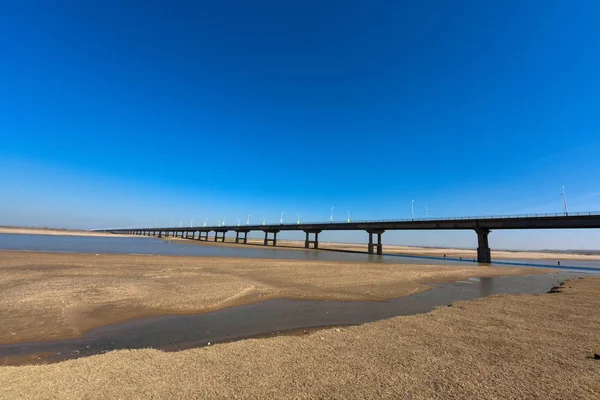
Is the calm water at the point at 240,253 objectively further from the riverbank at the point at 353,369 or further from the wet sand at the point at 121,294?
the riverbank at the point at 353,369

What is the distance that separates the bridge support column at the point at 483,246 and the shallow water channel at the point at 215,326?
55088 millimetres

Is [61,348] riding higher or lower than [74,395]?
lower

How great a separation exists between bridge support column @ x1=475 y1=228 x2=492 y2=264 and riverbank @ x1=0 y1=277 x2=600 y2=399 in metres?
60.6

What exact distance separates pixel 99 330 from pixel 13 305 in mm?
6138

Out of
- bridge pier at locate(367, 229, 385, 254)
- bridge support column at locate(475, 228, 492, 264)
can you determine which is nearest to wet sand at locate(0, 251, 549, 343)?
bridge support column at locate(475, 228, 492, 264)

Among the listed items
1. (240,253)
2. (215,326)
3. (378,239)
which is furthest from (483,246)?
(215,326)

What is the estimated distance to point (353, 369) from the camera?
642cm

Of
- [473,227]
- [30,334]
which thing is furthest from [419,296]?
[473,227]

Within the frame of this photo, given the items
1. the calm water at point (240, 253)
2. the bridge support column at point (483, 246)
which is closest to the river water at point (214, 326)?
the calm water at point (240, 253)

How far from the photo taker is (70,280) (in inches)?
742

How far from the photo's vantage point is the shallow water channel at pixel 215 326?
8391mm

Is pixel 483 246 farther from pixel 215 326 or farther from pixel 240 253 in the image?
pixel 215 326

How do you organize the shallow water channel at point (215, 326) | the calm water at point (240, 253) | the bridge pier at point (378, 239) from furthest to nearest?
the bridge pier at point (378, 239)
the calm water at point (240, 253)
the shallow water channel at point (215, 326)

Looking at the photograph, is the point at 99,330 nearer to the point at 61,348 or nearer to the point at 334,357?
the point at 61,348
